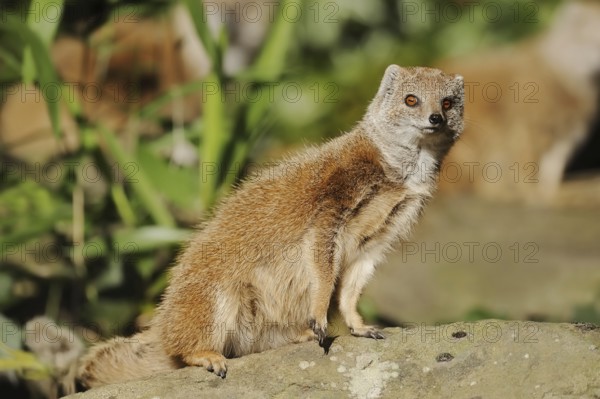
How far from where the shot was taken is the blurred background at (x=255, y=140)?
7488 millimetres

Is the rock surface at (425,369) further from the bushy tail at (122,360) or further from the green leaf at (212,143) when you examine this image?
the green leaf at (212,143)

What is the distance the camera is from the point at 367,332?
5.24 m

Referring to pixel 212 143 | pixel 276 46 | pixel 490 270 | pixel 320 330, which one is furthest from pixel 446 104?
pixel 490 270

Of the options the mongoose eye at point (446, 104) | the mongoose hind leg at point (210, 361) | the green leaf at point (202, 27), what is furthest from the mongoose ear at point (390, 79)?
the mongoose hind leg at point (210, 361)

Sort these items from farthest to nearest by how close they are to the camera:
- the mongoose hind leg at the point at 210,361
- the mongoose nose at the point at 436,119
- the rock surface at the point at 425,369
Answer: the mongoose nose at the point at 436,119 < the mongoose hind leg at the point at 210,361 < the rock surface at the point at 425,369

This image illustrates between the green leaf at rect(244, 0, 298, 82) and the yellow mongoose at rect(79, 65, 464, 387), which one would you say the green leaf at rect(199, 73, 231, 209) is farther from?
the yellow mongoose at rect(79, 65, 464, 387)

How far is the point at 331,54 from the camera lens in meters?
14.5

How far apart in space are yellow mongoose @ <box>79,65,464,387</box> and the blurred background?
2.70 feet

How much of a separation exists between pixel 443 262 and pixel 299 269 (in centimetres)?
450

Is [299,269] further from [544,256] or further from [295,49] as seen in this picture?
[295,49]

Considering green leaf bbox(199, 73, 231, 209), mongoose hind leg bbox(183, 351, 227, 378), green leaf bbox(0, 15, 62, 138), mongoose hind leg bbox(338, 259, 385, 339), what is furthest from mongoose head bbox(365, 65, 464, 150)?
green leaf bbox(0, 15, 62, 138)

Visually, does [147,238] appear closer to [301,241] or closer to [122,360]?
[122,360]

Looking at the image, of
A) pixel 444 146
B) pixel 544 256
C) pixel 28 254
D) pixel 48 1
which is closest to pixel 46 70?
pixel 48 1

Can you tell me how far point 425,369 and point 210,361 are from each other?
112 cm
